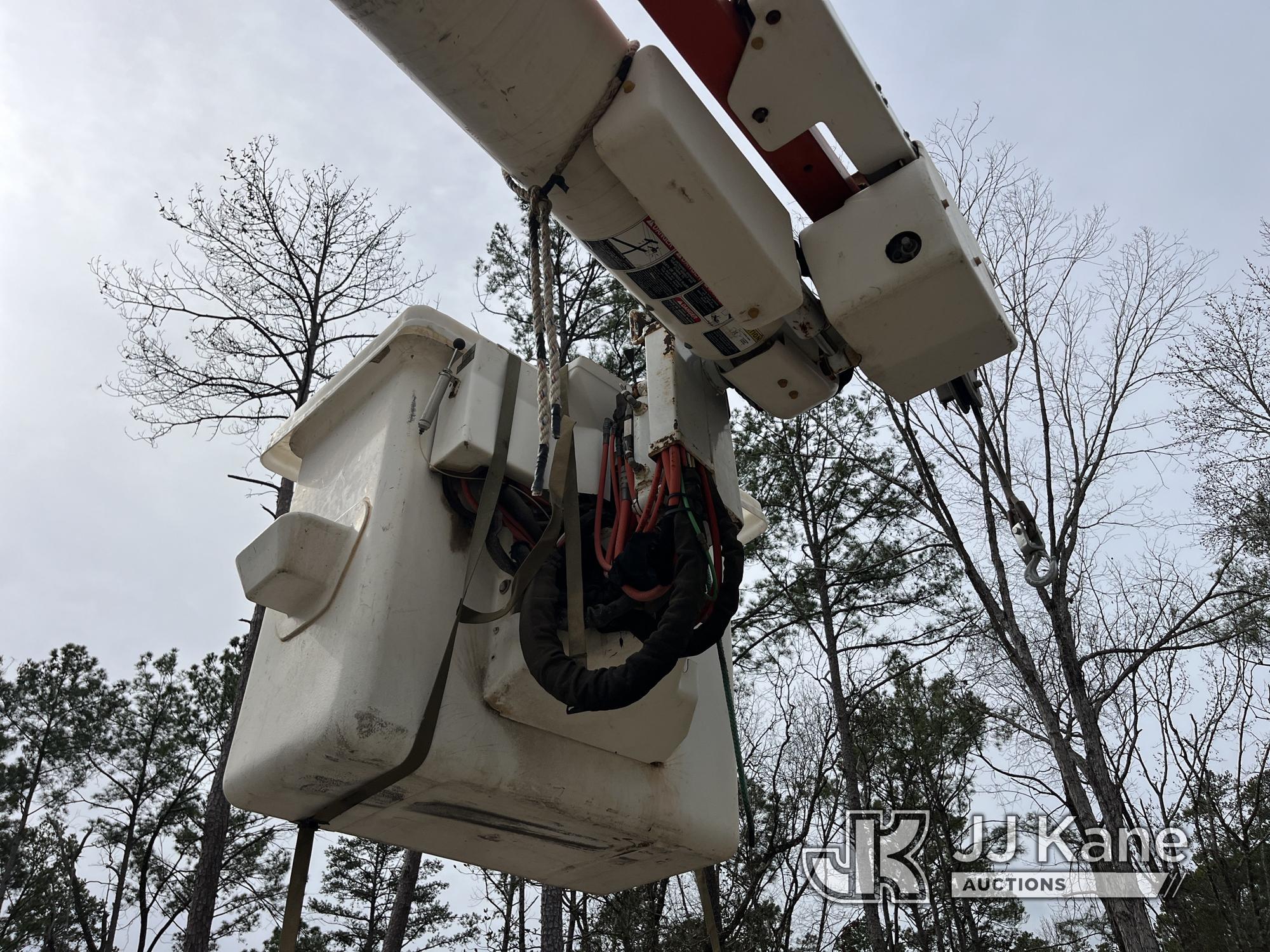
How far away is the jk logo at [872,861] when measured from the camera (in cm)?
899

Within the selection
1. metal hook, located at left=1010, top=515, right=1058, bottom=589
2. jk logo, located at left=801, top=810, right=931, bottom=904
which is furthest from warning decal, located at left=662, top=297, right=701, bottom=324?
jk logo, located at left=801, top=810, right=931, bottom=904

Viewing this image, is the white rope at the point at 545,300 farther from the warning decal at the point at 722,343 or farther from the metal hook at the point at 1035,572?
the metal hook at the point at 1035,572

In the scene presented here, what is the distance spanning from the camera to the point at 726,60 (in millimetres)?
1957

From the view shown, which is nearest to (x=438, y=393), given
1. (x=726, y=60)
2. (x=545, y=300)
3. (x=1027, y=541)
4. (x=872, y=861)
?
(x=545, y=300)

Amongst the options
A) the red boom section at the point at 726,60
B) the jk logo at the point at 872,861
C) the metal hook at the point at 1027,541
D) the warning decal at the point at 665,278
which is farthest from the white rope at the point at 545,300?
the jk logo at the point at 872,861

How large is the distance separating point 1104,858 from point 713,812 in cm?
593

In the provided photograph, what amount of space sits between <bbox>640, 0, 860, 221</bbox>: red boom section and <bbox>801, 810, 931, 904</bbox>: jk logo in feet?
24.2

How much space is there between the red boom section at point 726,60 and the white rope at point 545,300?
10 centimetres

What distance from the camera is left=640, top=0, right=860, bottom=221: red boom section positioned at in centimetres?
188

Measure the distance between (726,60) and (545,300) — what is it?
653mm

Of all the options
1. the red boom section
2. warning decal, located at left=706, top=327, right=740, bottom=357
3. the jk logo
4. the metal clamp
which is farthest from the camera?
the jk logo

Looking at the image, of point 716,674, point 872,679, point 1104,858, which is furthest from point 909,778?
point 716,674

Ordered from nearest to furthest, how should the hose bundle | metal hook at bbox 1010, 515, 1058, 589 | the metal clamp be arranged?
the hose bundle, the metal clamp, metal hook at bbox 1010, 515, 1058, 589

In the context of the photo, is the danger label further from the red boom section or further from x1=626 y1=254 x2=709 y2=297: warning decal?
the red boom section
